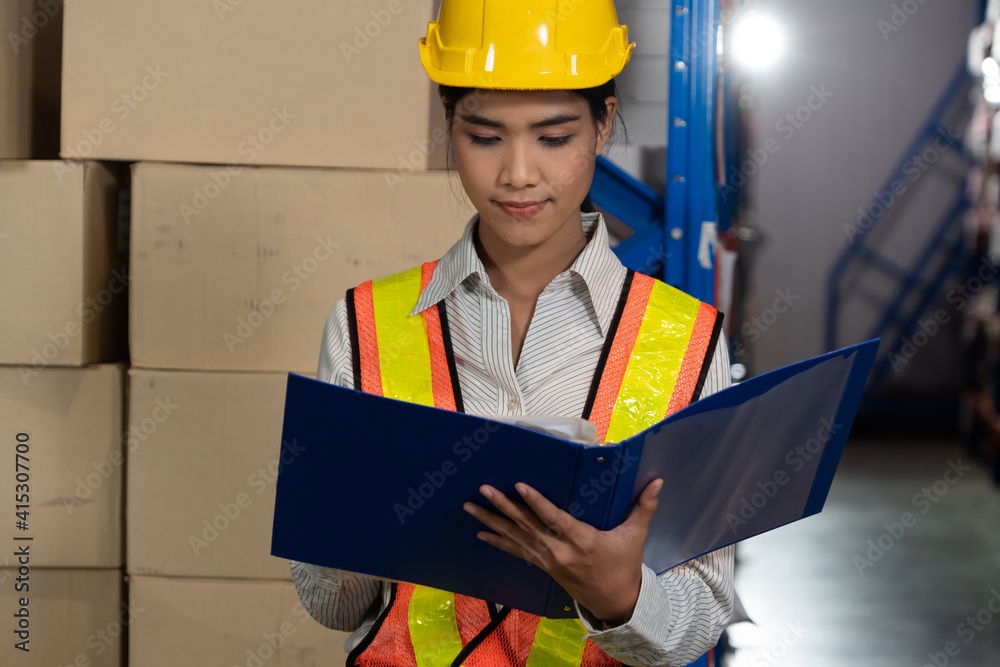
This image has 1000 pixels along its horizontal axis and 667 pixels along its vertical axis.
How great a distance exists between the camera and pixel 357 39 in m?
2.05

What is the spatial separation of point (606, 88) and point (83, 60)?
127 centimetres

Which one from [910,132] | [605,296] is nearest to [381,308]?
[605,296]

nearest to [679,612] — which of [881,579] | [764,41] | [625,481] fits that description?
[625,481]

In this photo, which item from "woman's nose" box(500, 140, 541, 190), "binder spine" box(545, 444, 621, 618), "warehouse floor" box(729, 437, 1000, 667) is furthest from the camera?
"warehouse floor" box(729, 437, 1000, 667)

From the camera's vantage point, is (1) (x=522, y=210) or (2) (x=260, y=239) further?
(2) (x=260, y=239)

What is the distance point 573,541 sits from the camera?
1027 mm

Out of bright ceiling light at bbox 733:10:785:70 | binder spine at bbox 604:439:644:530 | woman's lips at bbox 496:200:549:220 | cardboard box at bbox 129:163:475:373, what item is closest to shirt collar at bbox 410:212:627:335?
woman's lips at bbox 496:200:549:220

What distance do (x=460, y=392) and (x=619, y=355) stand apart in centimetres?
23

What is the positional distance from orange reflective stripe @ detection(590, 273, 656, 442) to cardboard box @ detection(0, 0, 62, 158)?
153cm

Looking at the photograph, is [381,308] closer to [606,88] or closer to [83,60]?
[606,88]

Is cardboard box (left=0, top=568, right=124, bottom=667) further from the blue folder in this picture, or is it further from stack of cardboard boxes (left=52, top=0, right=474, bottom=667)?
the blue folder

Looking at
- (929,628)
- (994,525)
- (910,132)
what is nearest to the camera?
(929,628)

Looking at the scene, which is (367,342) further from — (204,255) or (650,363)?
(204,255)

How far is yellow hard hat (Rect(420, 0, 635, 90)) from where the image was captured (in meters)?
1.28
